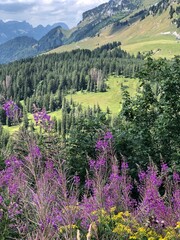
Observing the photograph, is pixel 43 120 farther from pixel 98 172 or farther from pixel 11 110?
pixel 98 172

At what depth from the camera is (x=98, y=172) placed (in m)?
7.39

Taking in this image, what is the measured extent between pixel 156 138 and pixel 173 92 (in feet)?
7.37

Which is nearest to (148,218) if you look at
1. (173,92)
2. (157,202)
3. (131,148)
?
(157,202)

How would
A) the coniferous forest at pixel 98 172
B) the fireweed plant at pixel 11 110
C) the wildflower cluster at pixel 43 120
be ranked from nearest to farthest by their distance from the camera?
the coniferous forest at pixel 98 172, the wildflower cluster at pixel 43 120, the fireweed plant at pixel 11 110

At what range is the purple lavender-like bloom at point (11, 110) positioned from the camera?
6164 mm

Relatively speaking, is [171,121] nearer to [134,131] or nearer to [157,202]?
[134,131]

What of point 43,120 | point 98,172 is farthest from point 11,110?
point 98,172

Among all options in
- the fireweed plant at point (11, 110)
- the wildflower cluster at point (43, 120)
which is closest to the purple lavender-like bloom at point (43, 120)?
the wildflower cluster at point (43, 120)

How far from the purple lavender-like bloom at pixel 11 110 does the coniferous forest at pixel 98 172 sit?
18 millimetres

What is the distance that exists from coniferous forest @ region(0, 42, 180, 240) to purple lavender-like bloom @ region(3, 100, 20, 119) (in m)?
0.02

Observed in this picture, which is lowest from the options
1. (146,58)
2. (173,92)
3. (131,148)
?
(131,148)

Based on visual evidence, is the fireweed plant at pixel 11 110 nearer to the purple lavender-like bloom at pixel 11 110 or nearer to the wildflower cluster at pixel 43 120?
the purple lavender-like bloom at pixel 11 110

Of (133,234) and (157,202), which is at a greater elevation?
(157,202)

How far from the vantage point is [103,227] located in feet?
21.9
